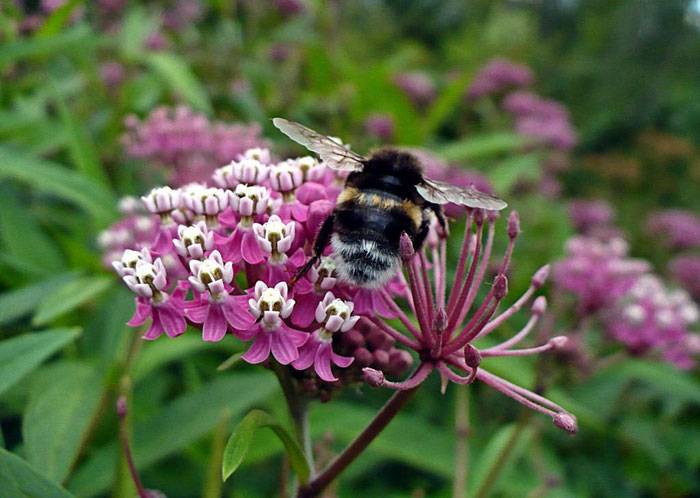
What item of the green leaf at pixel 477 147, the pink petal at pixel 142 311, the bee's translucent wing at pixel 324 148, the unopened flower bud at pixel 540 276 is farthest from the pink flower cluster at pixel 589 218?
the pink petal at pixel 142 311

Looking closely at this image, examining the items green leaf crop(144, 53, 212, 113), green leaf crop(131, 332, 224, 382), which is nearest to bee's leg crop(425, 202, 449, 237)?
green leaf crop(131, 332, 224, 382)

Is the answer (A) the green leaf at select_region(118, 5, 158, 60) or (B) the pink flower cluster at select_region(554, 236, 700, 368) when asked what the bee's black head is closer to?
(B) the pink flower cluster at select_region(554, 236, 700, 368)

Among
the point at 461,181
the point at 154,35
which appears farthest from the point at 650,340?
the point at 154,35

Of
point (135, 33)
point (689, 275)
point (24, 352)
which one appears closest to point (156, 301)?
point (24, 352)

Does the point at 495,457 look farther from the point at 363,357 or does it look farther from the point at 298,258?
the point at 298,258

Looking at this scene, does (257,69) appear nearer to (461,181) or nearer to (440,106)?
(440,106)
